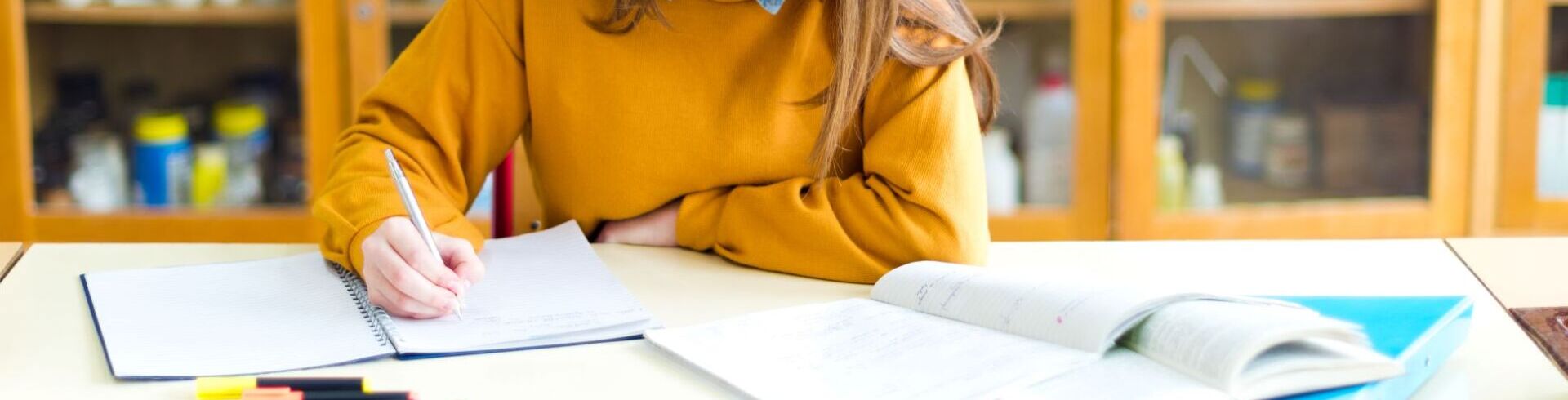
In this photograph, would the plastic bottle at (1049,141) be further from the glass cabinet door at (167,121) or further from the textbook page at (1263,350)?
the textbook page at (1263,350)

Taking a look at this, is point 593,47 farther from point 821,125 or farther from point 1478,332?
point 1478,332

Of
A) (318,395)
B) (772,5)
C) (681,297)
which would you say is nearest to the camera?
(318,395)

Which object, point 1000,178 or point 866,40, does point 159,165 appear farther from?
point 866,40

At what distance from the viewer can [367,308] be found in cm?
81

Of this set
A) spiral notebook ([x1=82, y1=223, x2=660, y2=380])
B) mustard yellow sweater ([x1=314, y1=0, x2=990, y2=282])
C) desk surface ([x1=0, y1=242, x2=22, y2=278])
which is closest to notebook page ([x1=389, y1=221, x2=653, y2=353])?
spiral notebook ([x1=82, y1=223, x2=660, y2=380])

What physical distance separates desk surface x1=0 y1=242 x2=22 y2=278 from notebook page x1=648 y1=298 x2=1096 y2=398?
469 millimetres

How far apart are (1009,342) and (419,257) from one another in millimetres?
337

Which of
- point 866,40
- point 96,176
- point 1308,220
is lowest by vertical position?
point 1308,220

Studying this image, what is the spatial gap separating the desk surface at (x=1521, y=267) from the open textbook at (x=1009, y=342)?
0.21 m

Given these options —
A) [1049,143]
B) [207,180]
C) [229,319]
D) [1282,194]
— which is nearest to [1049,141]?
[1049,143]

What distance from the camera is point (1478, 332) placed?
30.0 inches

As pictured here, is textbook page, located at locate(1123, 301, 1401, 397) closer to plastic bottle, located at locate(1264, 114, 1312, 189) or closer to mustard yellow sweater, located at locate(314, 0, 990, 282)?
mustard yellow sweater, located at locate(314, 0, 990, 282)

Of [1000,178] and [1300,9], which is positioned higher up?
[1300,9]

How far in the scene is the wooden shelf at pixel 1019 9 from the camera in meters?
1.98
